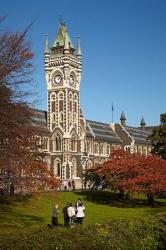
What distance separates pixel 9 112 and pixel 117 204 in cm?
2915

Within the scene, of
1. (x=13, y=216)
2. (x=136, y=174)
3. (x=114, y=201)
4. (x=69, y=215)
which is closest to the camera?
(x=69, y=215)

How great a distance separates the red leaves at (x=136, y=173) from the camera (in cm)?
4669

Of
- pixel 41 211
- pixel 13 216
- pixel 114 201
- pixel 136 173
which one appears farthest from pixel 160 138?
pixel 13 216

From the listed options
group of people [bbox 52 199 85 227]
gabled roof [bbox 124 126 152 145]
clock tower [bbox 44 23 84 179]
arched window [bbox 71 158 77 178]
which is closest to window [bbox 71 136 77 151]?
clock tower [bbox 44 23 84 179]

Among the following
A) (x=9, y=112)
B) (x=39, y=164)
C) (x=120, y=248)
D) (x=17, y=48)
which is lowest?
(x=120, y=248)

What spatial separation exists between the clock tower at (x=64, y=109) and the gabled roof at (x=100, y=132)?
8.59m

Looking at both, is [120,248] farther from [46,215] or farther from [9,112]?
[46,215]

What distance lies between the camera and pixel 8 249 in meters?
14.3

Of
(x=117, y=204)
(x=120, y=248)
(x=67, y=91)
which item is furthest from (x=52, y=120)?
(x=120, y=248)

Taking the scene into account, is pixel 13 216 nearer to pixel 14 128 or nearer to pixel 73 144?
pixel 14 128

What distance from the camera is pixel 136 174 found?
161 feet

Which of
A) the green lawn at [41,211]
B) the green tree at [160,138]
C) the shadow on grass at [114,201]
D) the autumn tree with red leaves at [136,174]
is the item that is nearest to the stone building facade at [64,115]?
the green tree at [160,138]

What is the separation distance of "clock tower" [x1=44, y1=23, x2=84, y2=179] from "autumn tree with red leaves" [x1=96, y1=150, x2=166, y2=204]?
27995 mm

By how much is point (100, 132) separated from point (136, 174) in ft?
174
